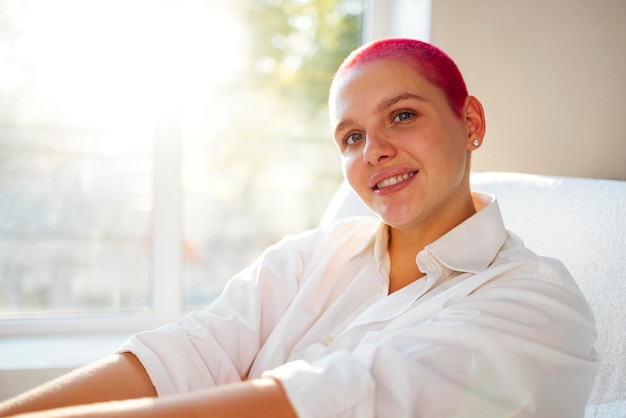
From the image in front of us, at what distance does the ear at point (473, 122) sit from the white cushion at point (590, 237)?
315 mm

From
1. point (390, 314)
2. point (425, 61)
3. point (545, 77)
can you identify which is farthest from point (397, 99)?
point (545, 77)

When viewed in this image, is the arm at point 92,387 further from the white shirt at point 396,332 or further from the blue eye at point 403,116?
the blue eye at point 403,116

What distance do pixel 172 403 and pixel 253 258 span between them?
1478mm

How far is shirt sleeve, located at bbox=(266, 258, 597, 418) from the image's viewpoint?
764 mm

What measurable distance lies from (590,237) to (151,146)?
4.78ft

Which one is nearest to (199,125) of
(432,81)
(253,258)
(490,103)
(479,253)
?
(253,258)

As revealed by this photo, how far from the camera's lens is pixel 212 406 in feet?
2.46

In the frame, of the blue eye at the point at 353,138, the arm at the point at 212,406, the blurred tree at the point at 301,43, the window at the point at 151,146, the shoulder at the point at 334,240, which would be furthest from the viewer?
the blurred tree at the point at 301,43

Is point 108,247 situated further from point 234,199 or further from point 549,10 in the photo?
point 549,10

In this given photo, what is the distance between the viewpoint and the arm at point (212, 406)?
74 centimetres

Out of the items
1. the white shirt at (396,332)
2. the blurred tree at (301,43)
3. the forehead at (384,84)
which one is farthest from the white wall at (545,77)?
the forehead at (384,84)

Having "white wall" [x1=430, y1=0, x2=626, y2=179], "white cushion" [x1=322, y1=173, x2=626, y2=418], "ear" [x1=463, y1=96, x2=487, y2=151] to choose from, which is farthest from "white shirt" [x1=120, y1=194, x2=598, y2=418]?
"white wall" [x1=430, y1=0, x2=626, y2=179]

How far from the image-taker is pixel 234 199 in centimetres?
219

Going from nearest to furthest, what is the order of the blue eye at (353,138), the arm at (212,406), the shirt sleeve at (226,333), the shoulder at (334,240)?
the arm at (212,406) → the shirt sleeve at (226,333) → the blue eye at (353,138) → the shoulder at (334,240)
